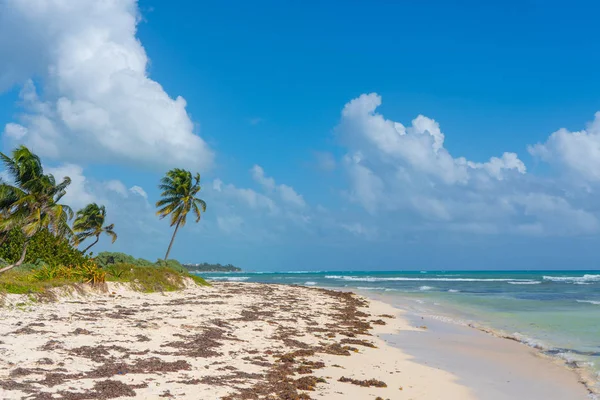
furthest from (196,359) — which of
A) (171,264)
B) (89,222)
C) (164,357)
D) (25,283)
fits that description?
(89,222)

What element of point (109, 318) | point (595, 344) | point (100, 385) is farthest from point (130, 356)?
point (595, 344)

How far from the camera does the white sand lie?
7.86 meters

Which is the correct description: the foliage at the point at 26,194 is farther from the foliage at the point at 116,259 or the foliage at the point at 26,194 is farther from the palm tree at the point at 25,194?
the foliage at the point at 116,259

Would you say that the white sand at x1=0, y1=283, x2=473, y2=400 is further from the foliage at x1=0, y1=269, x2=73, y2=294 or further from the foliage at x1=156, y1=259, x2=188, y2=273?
the foliage at x1=156, y1=259, x2=188, y2=273

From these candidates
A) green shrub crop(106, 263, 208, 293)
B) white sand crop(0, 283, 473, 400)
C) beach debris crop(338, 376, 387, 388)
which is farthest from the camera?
green shrub crop(106, 263, 208, 293)

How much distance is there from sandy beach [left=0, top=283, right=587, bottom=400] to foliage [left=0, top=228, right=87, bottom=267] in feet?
30.7

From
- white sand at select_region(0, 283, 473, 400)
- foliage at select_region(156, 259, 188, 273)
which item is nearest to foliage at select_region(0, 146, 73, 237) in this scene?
white sand at select_region(0, 283, 473, 400)

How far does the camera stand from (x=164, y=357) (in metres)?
10.0

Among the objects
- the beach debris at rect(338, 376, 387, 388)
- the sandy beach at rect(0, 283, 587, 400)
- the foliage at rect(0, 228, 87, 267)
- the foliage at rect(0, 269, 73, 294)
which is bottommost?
the beach debris at rect(338, 376, 387, 388)

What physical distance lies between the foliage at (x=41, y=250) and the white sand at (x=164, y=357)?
9997 millimetres

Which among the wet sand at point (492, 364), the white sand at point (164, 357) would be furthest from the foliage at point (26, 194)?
the wet sand at point (492, 364)

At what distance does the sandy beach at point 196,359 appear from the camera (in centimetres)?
789

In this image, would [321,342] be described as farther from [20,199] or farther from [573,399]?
[20,199]

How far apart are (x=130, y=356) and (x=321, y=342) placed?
20.9 ft
